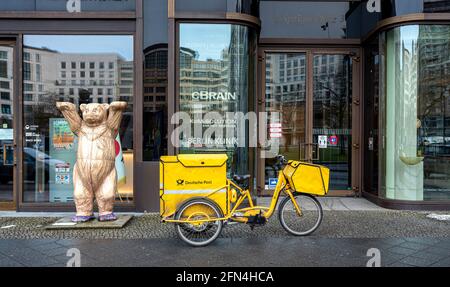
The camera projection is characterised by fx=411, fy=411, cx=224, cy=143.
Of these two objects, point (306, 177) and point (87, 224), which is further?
point (87, 224)

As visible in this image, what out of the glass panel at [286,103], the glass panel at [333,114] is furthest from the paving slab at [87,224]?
the glass panel at [333,114]

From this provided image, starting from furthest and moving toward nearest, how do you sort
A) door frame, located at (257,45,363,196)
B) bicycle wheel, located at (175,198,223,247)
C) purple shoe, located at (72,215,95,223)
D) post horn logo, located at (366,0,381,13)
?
door frame, located at (257,45,363,196) < post horn logo, located at (366,0,381,13) < purple shoe, located at (72,215,95,223) < bicycle wheel, located at (175,198,223,247)

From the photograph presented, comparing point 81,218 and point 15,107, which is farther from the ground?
point 15,107

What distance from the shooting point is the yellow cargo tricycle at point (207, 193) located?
199 inches

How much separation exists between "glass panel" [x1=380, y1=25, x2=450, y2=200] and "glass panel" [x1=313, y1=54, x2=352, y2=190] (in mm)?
1119

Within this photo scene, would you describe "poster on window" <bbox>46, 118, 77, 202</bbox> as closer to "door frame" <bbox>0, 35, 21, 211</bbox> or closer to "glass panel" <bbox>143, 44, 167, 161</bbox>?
"door frame" <bbox>0, 35, 21, 211</bbox>

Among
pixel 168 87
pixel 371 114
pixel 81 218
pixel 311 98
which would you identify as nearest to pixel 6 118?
pixel 81 218

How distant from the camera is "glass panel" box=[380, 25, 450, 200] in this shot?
7.27m

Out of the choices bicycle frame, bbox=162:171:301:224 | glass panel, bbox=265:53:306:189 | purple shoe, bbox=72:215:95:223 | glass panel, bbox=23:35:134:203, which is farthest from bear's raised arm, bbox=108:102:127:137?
glass panel, bbox=265:53:306:189

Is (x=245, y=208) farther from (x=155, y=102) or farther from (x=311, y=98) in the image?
(x=311, y=98)

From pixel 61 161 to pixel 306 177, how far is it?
4504 millimetres

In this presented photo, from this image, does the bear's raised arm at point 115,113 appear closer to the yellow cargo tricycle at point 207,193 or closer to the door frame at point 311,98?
the yellow cargo tricycle at point 207,193

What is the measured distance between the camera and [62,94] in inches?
288

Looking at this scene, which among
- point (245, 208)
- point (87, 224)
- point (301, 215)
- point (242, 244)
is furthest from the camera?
point (87, 224)
